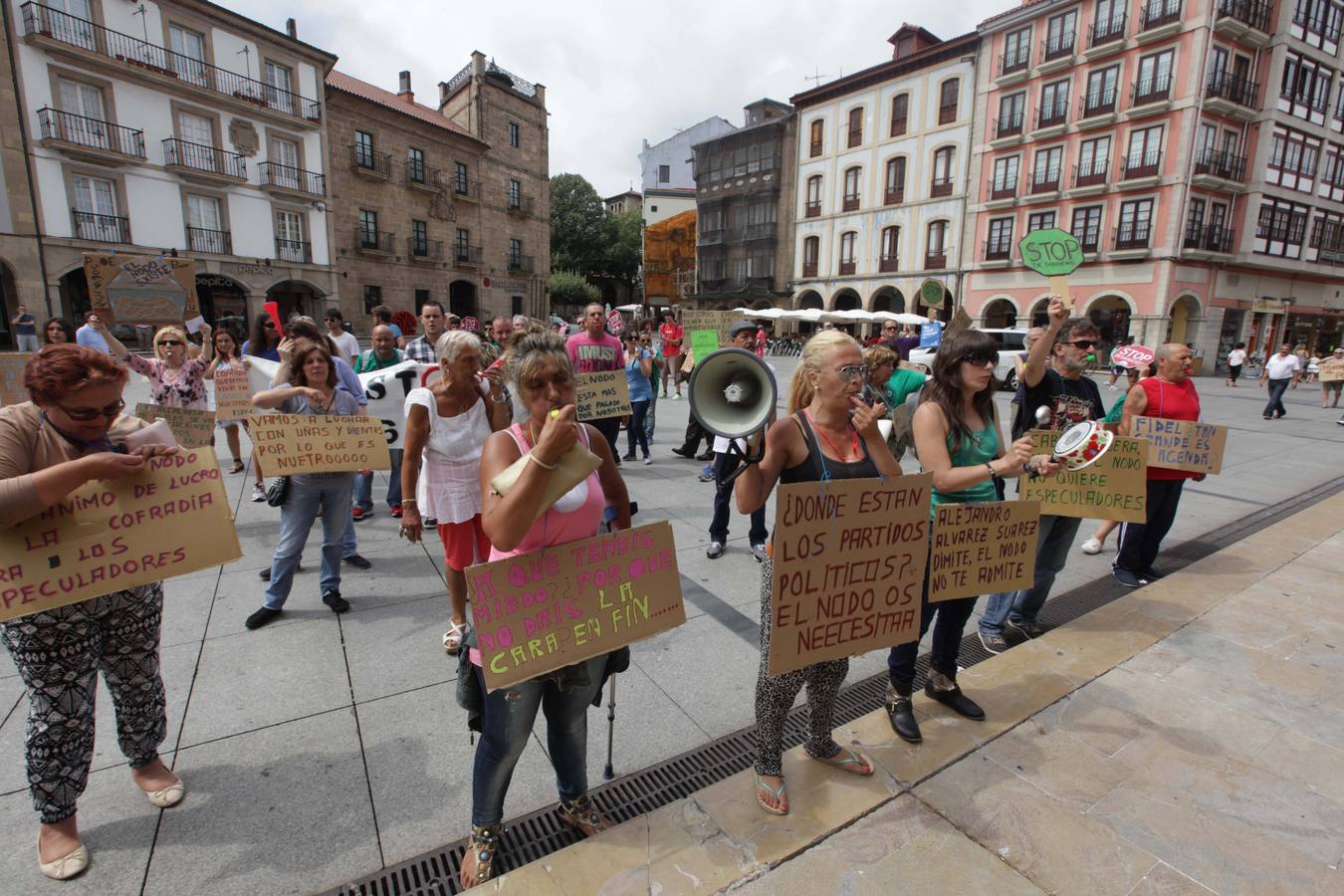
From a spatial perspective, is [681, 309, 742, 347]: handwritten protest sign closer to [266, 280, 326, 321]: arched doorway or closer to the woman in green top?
the woman in green top

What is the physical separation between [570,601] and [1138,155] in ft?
106

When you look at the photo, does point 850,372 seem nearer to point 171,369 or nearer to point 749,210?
point 171,369

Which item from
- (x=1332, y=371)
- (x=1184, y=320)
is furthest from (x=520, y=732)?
(x=1184, y=320)

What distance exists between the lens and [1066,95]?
2655 cm

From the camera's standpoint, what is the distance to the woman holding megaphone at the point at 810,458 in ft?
7.53

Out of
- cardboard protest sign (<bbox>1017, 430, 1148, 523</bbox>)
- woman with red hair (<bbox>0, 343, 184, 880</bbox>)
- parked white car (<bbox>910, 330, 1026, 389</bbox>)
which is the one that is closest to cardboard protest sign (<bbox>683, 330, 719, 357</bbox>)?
cardboard protest sign (<bbox>1017, 430, 1148, 523</bbox>)

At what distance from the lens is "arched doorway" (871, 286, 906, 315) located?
33.4 m

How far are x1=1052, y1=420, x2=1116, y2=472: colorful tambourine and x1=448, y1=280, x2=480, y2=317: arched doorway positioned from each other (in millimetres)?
33702

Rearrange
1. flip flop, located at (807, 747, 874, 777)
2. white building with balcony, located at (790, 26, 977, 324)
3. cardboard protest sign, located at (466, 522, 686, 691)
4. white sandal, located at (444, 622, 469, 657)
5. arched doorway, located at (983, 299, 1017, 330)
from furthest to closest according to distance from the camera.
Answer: white building with balcony, located at (790, 26, 977, 324) → arched doorway, located at (983, 299, 1017, 330) → white sandal, located at (444, 622, 469, 657) → flip flop, located at (807, 747, 874, 777) → cardboard protest sign, located at (466, 522, 686, 691)

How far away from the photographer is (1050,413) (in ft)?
11.7

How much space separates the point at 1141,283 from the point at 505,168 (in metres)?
30.5

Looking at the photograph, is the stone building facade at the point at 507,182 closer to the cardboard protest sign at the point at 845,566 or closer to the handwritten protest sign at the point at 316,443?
the handwritten protest sign at the point at 316,443

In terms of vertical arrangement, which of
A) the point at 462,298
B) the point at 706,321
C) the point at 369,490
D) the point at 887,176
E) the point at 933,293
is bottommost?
the point at 369,490

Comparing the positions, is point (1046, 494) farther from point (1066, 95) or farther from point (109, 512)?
point (1066, 95)
